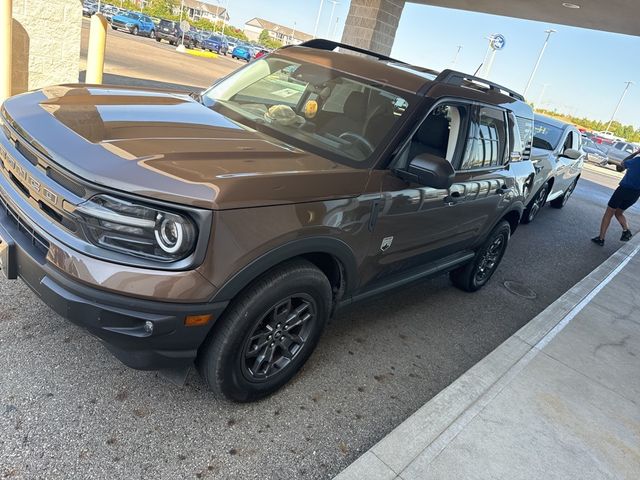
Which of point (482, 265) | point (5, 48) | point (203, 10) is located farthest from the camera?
point (203, 10)

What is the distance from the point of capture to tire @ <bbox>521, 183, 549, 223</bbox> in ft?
28.2

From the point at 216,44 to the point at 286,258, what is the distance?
44445 mm

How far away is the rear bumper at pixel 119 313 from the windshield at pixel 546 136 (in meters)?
7.94

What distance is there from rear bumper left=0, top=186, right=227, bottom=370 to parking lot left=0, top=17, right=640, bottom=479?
44 centimetres

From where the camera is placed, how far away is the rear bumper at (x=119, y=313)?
85.4 inches

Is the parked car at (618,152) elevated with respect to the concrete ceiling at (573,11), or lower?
lower

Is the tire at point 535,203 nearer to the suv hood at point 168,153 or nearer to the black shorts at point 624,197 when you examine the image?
the black shorts at point 624,197

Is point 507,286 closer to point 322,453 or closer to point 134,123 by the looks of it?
point 322,453

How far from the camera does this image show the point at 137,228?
2.16 m

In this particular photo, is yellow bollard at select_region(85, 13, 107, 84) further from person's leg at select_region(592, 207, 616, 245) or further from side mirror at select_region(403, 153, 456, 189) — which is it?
person's leg at select_region(592, 207, 616, 245)

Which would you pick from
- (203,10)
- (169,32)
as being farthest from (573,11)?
(203,10)

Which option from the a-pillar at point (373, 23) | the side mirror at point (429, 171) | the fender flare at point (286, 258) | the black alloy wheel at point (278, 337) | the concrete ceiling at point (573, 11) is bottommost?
the black alloy wheel at point (278, 337)

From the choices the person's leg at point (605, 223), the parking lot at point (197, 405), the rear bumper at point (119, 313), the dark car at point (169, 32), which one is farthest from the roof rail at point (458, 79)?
the dark car at point (169, 32)

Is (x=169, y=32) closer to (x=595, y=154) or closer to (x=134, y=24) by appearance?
(x=134, y=24)
